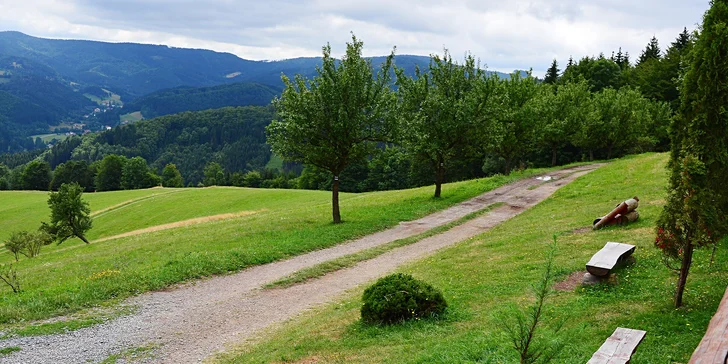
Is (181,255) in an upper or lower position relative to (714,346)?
lower

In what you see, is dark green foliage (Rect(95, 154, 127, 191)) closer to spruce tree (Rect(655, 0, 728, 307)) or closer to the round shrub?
the round shrub

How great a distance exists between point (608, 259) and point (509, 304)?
12.5 ft

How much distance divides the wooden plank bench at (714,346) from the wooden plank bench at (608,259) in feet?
18.2

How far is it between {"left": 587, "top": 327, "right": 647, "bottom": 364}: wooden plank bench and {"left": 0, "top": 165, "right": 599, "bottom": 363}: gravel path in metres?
8.78

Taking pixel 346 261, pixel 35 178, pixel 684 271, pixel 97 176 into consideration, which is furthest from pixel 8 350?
pixel 35 178

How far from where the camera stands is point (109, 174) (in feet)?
439

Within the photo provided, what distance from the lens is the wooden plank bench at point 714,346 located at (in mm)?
5664

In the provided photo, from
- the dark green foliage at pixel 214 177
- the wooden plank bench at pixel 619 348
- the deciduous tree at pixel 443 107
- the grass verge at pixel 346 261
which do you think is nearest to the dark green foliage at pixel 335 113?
the deciduous tree at pixel 443 107

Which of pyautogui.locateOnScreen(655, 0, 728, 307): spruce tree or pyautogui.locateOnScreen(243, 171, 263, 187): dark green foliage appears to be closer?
pyautogui.locateOnScreen(655, 0, 728, 307): spruce tree

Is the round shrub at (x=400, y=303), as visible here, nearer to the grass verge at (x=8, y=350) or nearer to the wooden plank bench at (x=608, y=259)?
the wooden plank bench at (x=608, y=259)

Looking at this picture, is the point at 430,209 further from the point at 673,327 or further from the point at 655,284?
the point at 673,327

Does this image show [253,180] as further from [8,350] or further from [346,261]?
[8,350]

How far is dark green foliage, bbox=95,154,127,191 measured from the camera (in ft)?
437

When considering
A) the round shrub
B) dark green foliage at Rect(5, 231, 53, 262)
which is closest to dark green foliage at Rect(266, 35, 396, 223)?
the round shrub
